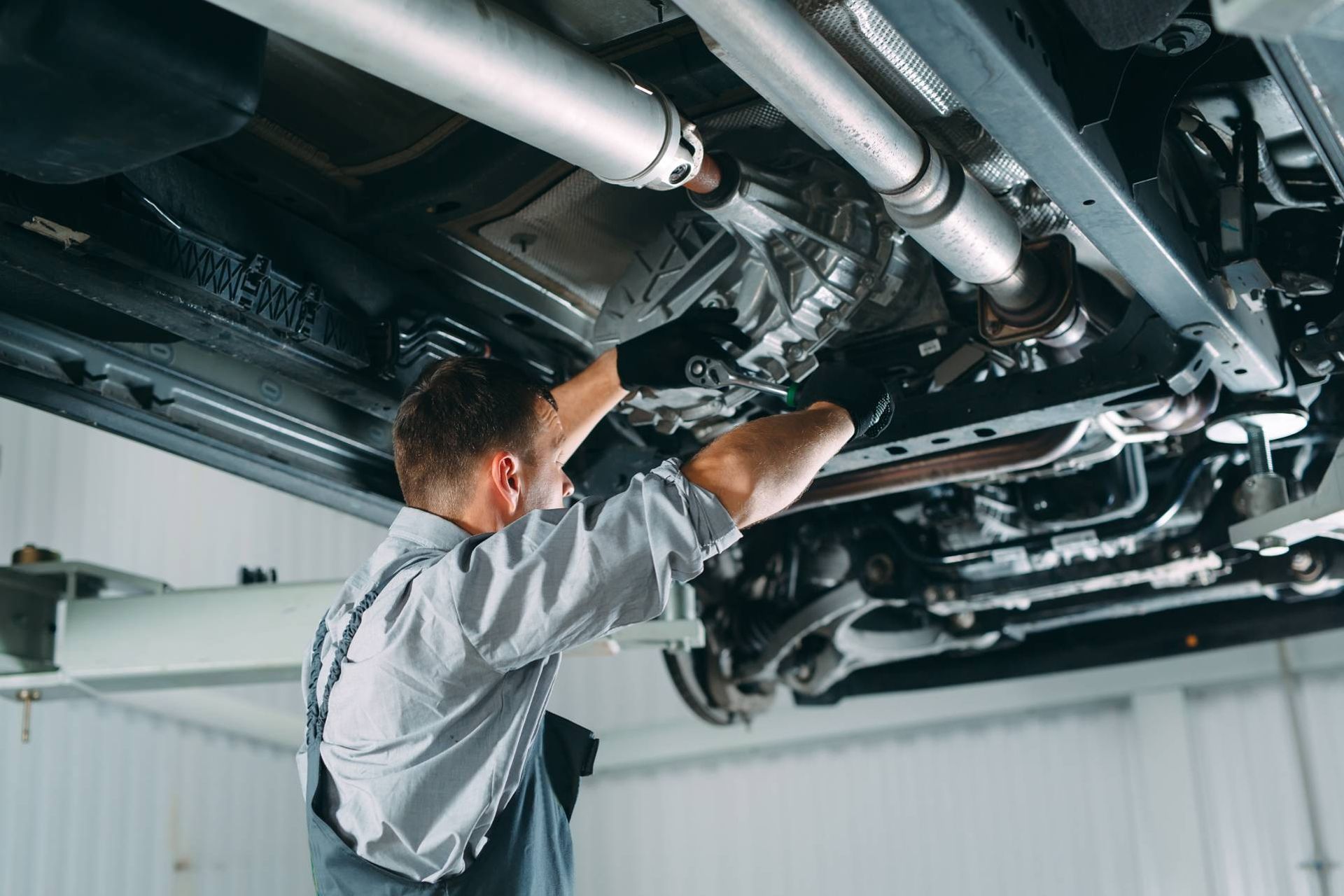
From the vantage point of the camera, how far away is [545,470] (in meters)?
2.30

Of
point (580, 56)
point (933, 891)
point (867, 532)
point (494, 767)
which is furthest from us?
point (933, 891)

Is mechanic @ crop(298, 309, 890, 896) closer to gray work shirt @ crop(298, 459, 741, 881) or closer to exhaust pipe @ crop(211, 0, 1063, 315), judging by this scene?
gray work shirt @ crop(298, 459, 741, 881)

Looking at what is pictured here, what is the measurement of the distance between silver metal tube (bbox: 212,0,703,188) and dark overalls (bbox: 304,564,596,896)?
2.29 ft

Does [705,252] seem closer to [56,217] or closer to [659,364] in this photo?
[659,364]

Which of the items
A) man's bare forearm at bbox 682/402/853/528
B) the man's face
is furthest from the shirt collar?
man's bare forearm at bbox 682/402/853/528

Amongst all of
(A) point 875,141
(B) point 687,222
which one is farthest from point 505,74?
(B) point 687,222

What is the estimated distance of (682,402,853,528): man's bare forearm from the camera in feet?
6.37

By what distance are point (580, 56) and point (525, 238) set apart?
3.10ft

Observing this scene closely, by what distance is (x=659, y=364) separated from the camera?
254 cm

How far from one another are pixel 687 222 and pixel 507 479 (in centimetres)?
74

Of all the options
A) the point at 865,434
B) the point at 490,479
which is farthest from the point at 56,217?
the point at 865,434

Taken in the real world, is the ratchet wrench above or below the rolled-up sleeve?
above

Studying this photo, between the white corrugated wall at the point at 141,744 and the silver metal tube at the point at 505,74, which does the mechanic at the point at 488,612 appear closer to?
the silver metal tube at the point at 505,74

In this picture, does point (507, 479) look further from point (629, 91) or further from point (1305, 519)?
point (1305, 519)
